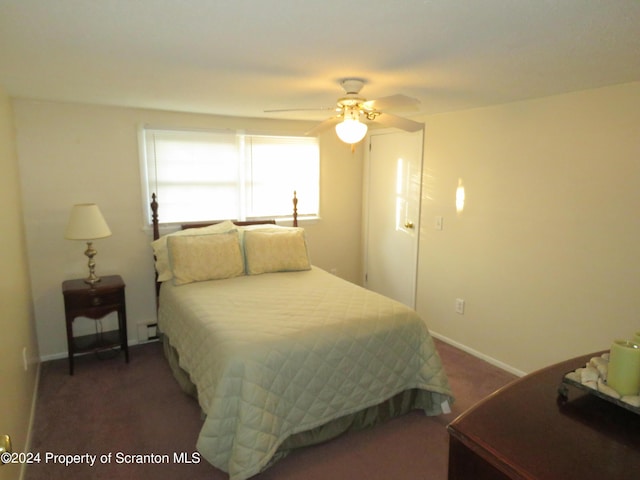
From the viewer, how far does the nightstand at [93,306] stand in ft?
10.1

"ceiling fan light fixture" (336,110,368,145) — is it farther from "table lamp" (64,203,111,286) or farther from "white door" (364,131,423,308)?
"table lamp" (64,203,111,286)

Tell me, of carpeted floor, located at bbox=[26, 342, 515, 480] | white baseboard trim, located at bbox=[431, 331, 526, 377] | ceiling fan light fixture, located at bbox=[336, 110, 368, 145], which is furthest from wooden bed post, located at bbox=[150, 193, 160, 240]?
white baseboard trim, located at bbox=[431, 331, 526, 377]

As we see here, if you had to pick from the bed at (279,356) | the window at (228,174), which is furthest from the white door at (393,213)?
the bed at (279,356)

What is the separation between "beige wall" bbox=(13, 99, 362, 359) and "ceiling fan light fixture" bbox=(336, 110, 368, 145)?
1.87 metres

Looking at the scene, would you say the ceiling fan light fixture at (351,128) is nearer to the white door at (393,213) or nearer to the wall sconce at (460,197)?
the wall sconce at (460,197)

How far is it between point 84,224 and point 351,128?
7.04 feet

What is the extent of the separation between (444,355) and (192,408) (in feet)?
6.98

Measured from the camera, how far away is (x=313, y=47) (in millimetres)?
1754

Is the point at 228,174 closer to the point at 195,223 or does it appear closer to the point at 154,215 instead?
the point at 195,223

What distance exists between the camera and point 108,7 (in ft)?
4.42

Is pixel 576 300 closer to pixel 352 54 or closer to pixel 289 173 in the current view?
pixel 352 54

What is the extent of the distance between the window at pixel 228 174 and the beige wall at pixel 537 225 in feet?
4.43

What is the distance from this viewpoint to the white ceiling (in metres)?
1.37

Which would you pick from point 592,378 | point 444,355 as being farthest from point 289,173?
point 592,378
